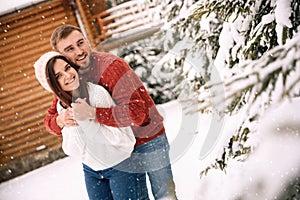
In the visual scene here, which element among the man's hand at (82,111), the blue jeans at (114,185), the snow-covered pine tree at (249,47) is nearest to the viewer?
the snow-covered pine tree at (249,47)

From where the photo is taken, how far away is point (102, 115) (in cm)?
212

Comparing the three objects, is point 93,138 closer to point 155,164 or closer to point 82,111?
point 82,111

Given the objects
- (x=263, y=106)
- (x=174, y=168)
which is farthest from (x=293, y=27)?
(x=174, y=168)

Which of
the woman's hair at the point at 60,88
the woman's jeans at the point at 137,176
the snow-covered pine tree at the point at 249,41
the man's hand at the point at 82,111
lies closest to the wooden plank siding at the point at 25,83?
the woman's jeans at the point at 137,176

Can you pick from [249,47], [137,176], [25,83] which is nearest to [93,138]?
[137,176]

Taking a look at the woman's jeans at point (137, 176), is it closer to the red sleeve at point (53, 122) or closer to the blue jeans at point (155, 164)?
the blue jeans at point (155, 164)

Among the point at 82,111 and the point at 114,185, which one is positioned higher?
the point at 82,111

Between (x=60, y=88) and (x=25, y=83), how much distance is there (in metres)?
6.18

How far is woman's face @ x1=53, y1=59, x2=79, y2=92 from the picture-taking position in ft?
6.92

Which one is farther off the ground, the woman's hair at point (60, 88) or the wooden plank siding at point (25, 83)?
the woman's hair at point (60, 88)

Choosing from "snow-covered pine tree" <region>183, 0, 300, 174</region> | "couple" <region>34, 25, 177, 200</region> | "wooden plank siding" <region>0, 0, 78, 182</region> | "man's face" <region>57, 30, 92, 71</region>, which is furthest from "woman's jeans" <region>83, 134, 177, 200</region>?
A: "wooden plank siding" <region>0, 0, 78, 182</region>

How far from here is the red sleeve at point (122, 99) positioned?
2104mm

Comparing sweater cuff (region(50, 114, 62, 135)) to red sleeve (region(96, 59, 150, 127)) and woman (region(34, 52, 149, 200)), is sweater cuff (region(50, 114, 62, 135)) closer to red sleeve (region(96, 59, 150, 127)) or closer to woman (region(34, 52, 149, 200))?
woman (region(34, 52, 149, 200))

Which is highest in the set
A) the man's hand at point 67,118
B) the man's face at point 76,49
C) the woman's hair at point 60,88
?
the man's face at point 76,49
